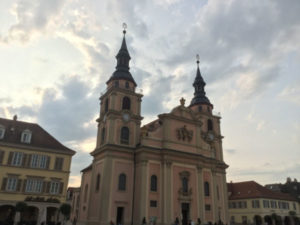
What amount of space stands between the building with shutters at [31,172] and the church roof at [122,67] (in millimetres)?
13341

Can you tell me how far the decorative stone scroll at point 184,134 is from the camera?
1649 inches

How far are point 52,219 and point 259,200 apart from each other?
40934 millimetres

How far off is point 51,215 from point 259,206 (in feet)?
134

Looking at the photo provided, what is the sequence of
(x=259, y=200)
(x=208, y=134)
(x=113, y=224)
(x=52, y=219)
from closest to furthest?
(x=113, y=224) < (x=52, y=219) < (x=208, y=134) < (x=259, y=200)

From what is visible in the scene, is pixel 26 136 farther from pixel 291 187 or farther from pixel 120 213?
pixel 291 187

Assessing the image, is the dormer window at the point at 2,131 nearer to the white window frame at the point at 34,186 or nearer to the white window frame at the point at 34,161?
the white window frame at the point at 34,161

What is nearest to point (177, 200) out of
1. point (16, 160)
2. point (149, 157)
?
point (149, 157)

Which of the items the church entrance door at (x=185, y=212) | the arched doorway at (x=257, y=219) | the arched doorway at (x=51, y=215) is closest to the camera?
the arched doorway at (x=51, y=215)

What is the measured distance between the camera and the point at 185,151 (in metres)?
41.5

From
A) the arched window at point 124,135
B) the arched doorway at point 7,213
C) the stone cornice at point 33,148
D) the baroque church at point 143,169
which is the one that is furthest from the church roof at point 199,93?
the arched doorway at point 7,213

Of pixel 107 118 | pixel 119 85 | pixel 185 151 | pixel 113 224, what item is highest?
pixel 119 85

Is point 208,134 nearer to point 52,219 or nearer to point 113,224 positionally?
point 113,224

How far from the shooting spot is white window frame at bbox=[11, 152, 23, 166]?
3406 centimetres

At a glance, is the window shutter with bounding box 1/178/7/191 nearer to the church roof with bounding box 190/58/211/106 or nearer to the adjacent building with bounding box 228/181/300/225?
the church roof with bounding box 190/58/211/106
